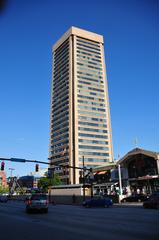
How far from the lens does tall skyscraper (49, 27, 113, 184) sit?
134 m

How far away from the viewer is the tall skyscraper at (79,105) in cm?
13409

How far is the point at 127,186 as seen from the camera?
53.6 m

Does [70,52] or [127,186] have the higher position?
[70,52]

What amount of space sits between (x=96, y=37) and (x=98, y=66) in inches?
811

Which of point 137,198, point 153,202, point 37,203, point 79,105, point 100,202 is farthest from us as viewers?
point 79,105

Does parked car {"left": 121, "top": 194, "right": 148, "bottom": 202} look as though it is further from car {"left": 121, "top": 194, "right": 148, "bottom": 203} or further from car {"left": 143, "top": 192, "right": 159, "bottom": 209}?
car {"left": 143, "top": 192, "right": 159, "bottom": 209}

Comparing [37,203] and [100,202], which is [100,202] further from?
[37,203]

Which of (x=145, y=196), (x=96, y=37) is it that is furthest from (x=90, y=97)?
(x=145, y=196)

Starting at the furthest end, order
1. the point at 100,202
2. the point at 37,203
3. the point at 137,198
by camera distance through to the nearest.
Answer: the point at 137,198 → the point at 100,202 → the point at 37,203

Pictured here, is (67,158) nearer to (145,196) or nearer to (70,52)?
(70,52)

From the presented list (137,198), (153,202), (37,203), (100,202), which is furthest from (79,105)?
(37,203)

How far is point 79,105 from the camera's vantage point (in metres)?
142

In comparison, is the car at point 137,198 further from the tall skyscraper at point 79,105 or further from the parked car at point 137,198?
the tall skyscraper at point 79,105

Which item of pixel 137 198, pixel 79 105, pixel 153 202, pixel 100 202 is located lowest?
pixel 100 202
